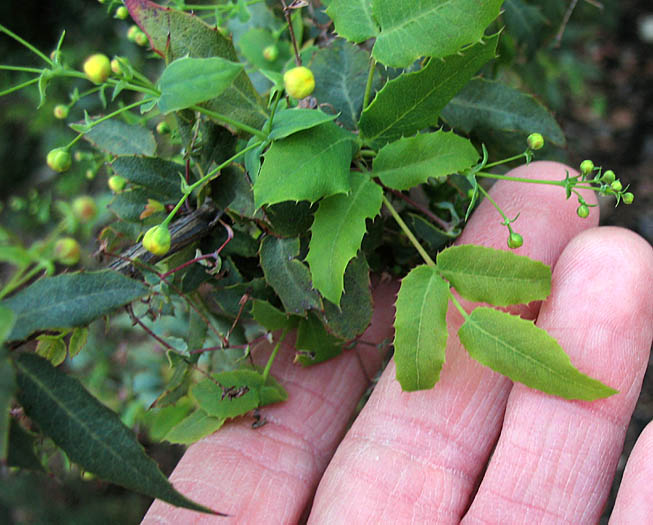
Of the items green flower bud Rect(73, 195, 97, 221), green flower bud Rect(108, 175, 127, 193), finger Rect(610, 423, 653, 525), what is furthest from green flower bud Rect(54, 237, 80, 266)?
finger Rect(610, 423, 653, 525)

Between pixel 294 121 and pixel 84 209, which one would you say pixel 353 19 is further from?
pixel 84 209

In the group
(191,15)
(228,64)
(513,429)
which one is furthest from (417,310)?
(191,15)

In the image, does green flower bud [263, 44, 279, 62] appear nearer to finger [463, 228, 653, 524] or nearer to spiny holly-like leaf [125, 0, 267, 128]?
spiny holly-like leaf [125, 0, 267, 128]

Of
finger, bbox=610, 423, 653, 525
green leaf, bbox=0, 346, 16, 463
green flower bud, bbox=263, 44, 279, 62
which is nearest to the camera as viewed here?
green leaf, bbox=0, 346, 16, 463

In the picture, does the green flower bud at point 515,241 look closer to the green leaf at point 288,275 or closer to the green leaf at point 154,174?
the green leaf at point 288,275

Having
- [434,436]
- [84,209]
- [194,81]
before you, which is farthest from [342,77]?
[434,436]
